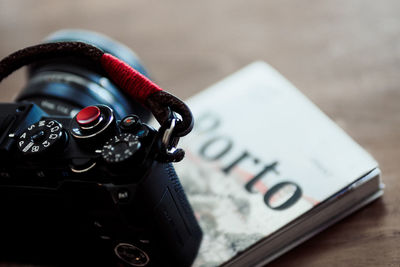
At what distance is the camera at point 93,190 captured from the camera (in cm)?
45

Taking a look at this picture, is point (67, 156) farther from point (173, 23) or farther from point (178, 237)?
point (173, 23)

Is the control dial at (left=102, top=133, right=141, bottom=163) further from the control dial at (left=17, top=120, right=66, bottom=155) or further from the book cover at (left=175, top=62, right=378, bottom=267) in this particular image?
the book cover at (left=175, top=62, right=378, bottom=267)

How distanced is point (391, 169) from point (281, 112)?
151 mm

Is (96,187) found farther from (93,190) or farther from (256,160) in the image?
(256,160)

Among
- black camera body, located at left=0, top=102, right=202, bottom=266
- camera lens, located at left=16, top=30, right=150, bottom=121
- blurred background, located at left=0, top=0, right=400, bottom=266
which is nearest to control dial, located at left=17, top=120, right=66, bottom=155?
black camera body, located at left=0, top=102, right=202, bottom=266

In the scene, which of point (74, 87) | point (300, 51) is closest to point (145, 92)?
point (74, 87)

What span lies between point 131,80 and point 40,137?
10cm

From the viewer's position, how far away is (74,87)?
604mm

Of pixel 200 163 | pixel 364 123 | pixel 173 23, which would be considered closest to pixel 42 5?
pixel 173 23

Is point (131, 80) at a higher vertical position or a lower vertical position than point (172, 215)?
higher

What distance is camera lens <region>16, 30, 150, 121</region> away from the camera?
597mm

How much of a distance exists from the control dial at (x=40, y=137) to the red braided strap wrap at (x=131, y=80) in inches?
2.8

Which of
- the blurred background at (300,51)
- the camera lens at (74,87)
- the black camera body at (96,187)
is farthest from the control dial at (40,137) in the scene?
the blurred background at (300,51)

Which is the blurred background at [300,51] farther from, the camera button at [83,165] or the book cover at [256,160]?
the camera button at [83,165]
